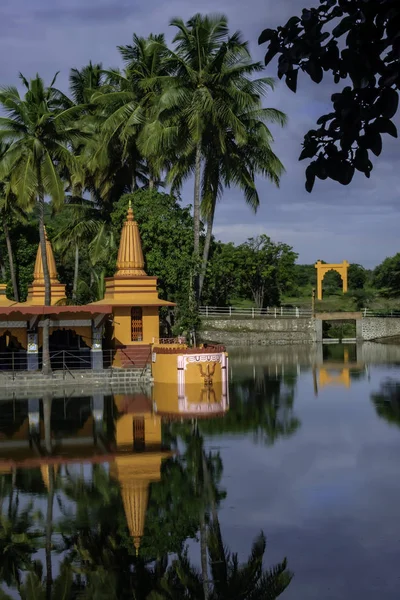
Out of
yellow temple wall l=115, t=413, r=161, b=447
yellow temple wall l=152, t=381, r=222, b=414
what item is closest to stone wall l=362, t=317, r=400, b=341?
yellow temple wall l=152, t=381, r=222, b=414

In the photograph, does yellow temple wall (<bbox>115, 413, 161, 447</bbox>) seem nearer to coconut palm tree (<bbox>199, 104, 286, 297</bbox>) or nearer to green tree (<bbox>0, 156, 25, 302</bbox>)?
coconut palm tree (<bbox>199, 104, 286, 297</bbox>)

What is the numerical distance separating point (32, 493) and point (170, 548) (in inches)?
162

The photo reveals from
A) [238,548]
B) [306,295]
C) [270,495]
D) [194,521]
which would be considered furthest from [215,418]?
[306,295]

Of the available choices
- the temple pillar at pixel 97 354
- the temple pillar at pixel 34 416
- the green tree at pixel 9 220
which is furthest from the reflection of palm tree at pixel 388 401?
the green tree at pixel 9 220

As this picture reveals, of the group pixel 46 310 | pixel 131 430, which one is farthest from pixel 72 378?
pixel 131 430

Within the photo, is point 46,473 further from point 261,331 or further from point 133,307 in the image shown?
point 261,331

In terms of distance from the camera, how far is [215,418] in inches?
927

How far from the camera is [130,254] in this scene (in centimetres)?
3541

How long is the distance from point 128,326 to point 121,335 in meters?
0.46

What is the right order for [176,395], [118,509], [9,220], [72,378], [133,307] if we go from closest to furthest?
[118,509], [176,395], [72,378], [133,307], [9,220]

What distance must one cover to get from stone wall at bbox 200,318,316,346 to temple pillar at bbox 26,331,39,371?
77.3 ft

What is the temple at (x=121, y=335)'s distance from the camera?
100ft

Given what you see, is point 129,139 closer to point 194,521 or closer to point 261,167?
point 261,167

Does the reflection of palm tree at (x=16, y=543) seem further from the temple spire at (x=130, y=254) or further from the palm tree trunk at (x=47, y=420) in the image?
the temple spire at (x=130, y=254)
